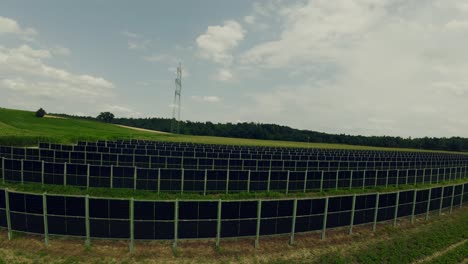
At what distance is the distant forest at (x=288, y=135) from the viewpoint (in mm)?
134238

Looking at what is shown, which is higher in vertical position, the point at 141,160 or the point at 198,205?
the point at 198,205

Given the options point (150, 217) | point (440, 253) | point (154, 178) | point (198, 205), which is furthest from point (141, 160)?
point (440, 253)

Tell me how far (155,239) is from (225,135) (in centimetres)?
14682

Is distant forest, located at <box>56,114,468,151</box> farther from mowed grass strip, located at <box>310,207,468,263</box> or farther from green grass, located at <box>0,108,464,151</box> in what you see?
mowed grass strip, located at <box>310,207,468,263</box>

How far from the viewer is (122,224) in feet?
32.9

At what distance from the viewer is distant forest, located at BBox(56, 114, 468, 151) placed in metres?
134

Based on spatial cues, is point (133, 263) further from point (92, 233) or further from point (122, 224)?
point (92, 233)

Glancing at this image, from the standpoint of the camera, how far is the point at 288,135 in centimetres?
15375

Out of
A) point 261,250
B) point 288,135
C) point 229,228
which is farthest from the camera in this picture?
point 288,135

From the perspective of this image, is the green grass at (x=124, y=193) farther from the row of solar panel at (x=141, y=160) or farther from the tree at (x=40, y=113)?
the tree at (x=40, y=113)

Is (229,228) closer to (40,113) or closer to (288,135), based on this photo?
(40,113)

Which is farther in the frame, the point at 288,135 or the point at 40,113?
the point at 288,135

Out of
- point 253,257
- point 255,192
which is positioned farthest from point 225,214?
point 255,192

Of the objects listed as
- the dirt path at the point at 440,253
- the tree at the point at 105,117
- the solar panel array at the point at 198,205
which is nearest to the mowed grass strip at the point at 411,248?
the dirt path at the point at 440,253
